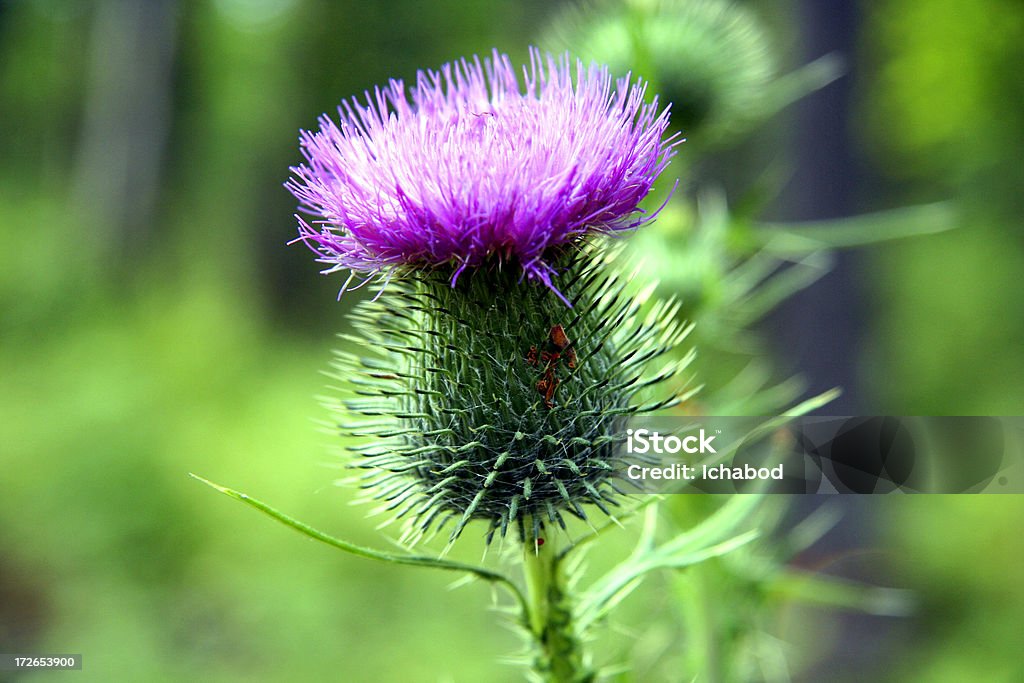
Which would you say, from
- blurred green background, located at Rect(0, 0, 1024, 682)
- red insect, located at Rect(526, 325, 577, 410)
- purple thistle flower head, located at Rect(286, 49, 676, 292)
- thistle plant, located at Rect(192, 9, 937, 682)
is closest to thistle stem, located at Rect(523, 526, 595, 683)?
thistle plant, located at Rect(192, 9, 937, 682)

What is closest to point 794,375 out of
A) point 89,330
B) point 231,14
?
point 89,330

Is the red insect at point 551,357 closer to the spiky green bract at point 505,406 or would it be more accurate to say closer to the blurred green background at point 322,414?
the spiky green bract at point 505,406

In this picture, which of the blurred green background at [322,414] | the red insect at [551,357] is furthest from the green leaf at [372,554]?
the blurred green background at [322,414]

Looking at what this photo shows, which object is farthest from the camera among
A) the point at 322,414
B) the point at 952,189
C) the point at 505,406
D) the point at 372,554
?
the point at 322,414

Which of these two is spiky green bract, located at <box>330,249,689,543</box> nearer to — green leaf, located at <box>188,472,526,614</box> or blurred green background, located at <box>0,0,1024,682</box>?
green leaf, located at <box>188,472,526,614</box>

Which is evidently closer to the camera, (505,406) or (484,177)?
(484,177)

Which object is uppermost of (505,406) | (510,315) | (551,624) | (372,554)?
(510,315)

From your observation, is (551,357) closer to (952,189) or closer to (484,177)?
(484,177)

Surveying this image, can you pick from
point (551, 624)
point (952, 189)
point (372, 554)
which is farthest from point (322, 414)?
point (372, 554)
